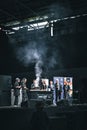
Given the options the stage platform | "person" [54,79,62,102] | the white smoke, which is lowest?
the stage platform

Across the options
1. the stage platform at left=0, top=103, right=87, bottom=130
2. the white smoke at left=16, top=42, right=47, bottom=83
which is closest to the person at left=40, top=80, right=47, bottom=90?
the white smoke at left=16, top=42, right=47, bottom=83

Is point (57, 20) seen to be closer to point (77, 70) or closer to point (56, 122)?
point (77, 70)

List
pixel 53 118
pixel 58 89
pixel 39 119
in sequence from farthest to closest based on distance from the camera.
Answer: pixel 58 89, pixel 53 118, pixel 39 119

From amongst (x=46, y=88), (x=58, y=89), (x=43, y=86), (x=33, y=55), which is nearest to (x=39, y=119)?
(x=43, y=86)

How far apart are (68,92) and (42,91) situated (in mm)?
2371

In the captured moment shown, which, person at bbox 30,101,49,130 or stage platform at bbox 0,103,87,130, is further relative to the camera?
stage platform at bbox 0,103,87,130

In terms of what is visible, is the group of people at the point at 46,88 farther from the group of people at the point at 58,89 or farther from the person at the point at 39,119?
the person at the point at 39,119

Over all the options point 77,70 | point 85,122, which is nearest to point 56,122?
point 85,122

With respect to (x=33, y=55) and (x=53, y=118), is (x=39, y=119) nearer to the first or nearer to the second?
(x=53, y=118)

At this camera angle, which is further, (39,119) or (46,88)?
(46,88)

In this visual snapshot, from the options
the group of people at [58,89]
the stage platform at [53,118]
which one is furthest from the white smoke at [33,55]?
the stage platform at [53,118]

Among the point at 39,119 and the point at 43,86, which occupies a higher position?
the point at 43,86

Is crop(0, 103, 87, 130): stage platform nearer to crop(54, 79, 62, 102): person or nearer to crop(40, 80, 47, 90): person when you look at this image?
crop(40, 80, 47, 90): person

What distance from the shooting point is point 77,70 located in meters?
16.7
